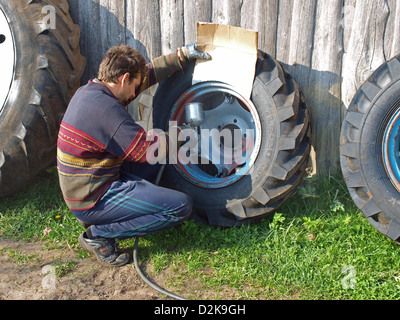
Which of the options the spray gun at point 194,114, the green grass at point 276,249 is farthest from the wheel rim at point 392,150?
the spray gun at point 194,114

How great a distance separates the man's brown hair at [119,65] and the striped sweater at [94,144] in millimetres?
95

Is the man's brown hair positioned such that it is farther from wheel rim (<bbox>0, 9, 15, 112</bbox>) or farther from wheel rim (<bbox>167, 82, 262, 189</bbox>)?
wheel rim (<bbox>0, 9, 15, 112</bbox>)

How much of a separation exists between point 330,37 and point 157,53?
1.57 meters

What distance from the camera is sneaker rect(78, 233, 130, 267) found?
2980 millimetres

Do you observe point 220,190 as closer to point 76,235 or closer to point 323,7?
point 76,235

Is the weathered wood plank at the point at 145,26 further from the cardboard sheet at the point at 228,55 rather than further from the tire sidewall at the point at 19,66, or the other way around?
the tire sidewall at the point at 19,66

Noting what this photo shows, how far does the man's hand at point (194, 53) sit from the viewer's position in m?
3.35

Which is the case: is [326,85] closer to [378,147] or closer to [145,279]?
[378,147]

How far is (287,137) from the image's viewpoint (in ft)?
10.3

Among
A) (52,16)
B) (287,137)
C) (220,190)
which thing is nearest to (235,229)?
(220,190)

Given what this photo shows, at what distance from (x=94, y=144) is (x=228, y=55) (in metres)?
1.32

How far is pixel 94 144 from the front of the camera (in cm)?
283

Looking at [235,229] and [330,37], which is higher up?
[330,37]


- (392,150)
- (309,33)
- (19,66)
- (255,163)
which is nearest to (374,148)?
(392,150)
